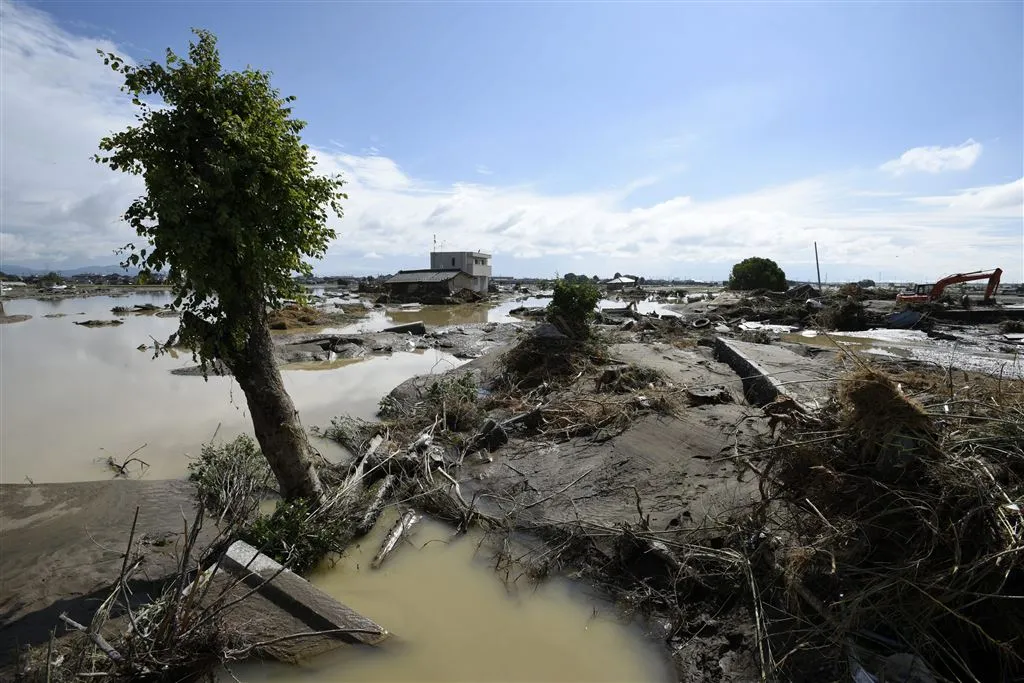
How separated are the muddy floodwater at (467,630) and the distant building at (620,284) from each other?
67.0m

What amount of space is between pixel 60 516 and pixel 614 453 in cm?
764

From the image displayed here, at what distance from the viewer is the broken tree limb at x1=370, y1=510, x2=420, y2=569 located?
551cm

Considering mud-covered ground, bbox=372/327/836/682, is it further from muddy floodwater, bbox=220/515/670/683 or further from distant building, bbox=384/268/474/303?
distant building, bbox=384/268/474/303

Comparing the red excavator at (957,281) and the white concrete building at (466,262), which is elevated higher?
the white concrete building at (466,262)

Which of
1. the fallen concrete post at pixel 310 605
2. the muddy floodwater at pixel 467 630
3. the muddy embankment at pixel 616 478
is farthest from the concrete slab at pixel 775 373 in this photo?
the fallen concrete post at pixel 310 605

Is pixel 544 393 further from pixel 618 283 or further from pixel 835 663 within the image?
pixel 618 283

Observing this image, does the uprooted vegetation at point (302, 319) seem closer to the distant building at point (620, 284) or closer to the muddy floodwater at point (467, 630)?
the muddy floodwater at point (467, 630)

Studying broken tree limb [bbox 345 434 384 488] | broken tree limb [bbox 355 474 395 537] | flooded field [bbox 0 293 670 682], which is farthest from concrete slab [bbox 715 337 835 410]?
broken tree limb [bbox 345 434 384 488]

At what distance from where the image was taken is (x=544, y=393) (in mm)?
10992

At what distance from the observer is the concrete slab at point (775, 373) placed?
879 cm

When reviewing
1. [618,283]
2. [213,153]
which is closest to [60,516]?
[213,153]

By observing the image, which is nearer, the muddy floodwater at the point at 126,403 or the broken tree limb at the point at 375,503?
the broken tree limb at the point at 375,503

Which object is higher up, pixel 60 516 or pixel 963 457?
pixel 963 457

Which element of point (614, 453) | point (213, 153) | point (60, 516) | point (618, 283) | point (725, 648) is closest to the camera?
point (725, 648)
